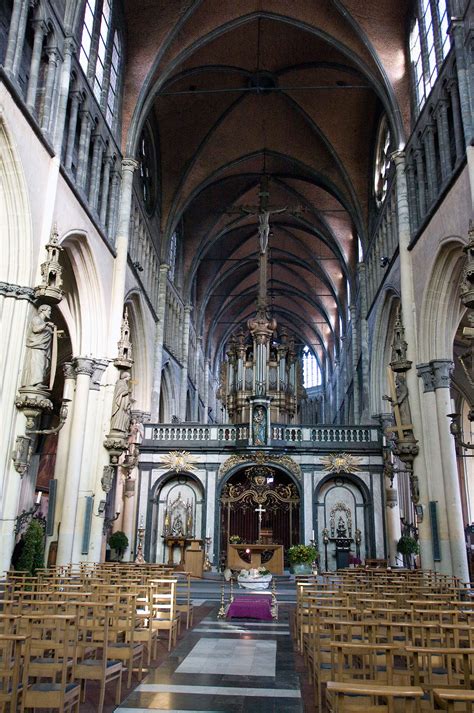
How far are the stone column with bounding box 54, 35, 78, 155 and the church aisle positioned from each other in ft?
38.4

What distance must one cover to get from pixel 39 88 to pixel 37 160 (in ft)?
7.87

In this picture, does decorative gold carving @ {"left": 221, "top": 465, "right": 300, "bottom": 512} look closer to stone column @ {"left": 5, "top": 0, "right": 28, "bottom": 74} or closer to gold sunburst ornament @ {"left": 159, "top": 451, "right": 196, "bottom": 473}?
gold sunburst ornament @ {"left": 159, "top": 451, "right": 196, "bottom": 473}

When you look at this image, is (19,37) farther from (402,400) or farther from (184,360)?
(184,360)

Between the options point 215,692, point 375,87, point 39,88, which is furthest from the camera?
point 375,87

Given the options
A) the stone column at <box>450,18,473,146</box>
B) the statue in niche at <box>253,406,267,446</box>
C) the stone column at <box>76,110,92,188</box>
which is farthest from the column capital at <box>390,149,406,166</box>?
the statue in niche at <box>253,406,267,446</box>

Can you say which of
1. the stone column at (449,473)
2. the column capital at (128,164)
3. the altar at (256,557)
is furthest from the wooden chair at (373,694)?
the column capital at (128,164)

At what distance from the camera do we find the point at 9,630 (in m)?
6.05

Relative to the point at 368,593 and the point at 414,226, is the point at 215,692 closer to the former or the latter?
the point at 368,593

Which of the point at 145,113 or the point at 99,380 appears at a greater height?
the point at 145,113

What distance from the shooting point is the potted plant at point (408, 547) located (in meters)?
20.4

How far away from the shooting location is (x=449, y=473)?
17047 mm

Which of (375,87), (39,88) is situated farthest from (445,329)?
(39,88)

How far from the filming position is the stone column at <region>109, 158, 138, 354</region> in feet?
65.4

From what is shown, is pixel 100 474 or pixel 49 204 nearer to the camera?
pixel 49 204
